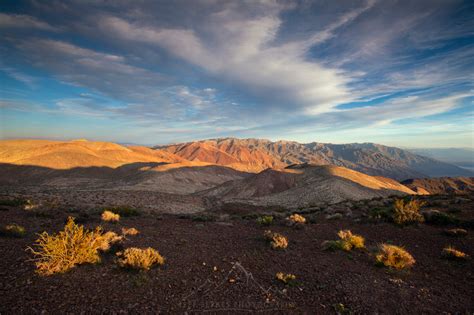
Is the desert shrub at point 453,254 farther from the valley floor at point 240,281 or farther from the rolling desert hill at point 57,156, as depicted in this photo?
the rolling desert hill at point 57,156

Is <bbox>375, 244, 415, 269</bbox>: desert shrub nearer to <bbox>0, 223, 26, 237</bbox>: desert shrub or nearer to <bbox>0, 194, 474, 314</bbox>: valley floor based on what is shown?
<bbox>0, 194, 474, 314</bbox>: valley floor

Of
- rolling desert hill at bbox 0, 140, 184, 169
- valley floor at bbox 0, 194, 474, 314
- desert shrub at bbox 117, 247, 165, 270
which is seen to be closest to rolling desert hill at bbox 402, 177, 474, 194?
valley floor at bbox 0, 194, 474, 314

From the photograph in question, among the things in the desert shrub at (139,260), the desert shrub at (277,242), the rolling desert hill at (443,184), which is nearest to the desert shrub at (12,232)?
the desert shrub at (139,260)

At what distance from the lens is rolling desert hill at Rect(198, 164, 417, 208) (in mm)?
38781

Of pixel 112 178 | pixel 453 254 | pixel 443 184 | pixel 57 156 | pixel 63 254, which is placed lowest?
pixel 443 184

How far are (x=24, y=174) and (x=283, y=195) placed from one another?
63223 mm

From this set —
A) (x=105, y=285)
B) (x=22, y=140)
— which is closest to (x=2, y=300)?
(x=105, y=285)

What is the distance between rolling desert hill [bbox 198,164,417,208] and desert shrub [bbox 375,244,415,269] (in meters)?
28.9

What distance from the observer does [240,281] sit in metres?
6.27

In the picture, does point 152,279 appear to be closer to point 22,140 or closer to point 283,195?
point 283,195

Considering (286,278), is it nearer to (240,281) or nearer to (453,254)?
(240,281)

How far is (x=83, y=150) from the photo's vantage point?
80.1 metres

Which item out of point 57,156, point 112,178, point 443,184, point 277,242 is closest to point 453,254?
point 277,242

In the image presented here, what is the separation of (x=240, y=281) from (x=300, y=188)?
40.1 metres
